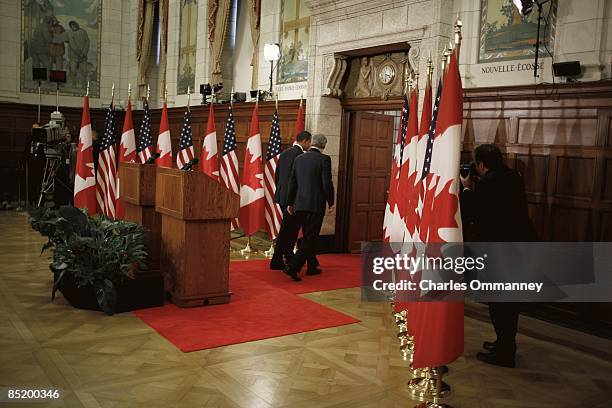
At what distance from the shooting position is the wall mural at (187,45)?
1324 cm

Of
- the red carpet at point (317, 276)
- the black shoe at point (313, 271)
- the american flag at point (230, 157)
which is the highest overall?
the american flag at point (230, 157)

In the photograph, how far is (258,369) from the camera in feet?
13.0

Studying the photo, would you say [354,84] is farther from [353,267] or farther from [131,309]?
[131,309]

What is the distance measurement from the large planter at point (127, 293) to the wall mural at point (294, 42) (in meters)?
5.67

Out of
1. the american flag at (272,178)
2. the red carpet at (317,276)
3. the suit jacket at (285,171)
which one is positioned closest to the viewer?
the red carpet at (317,276)

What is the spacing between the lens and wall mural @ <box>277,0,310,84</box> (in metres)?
9.97

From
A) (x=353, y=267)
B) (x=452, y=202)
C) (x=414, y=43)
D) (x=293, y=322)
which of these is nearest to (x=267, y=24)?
(x=414, y=43)

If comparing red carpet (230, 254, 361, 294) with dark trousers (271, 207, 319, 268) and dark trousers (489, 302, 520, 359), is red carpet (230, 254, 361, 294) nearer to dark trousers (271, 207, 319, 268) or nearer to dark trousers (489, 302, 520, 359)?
dark trousers (271, 207, 319, 268)

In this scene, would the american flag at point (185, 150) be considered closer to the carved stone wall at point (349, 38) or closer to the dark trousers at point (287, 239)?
the carved stone wall at point (349, 38)

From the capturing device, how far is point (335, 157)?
848cm

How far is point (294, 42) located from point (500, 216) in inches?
275

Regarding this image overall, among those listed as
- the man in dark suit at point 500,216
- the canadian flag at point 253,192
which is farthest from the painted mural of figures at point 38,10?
the man in dark suit at point 500,216

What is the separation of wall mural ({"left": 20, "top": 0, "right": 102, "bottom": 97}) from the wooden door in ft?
32.1

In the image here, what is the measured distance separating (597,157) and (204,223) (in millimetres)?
3672
